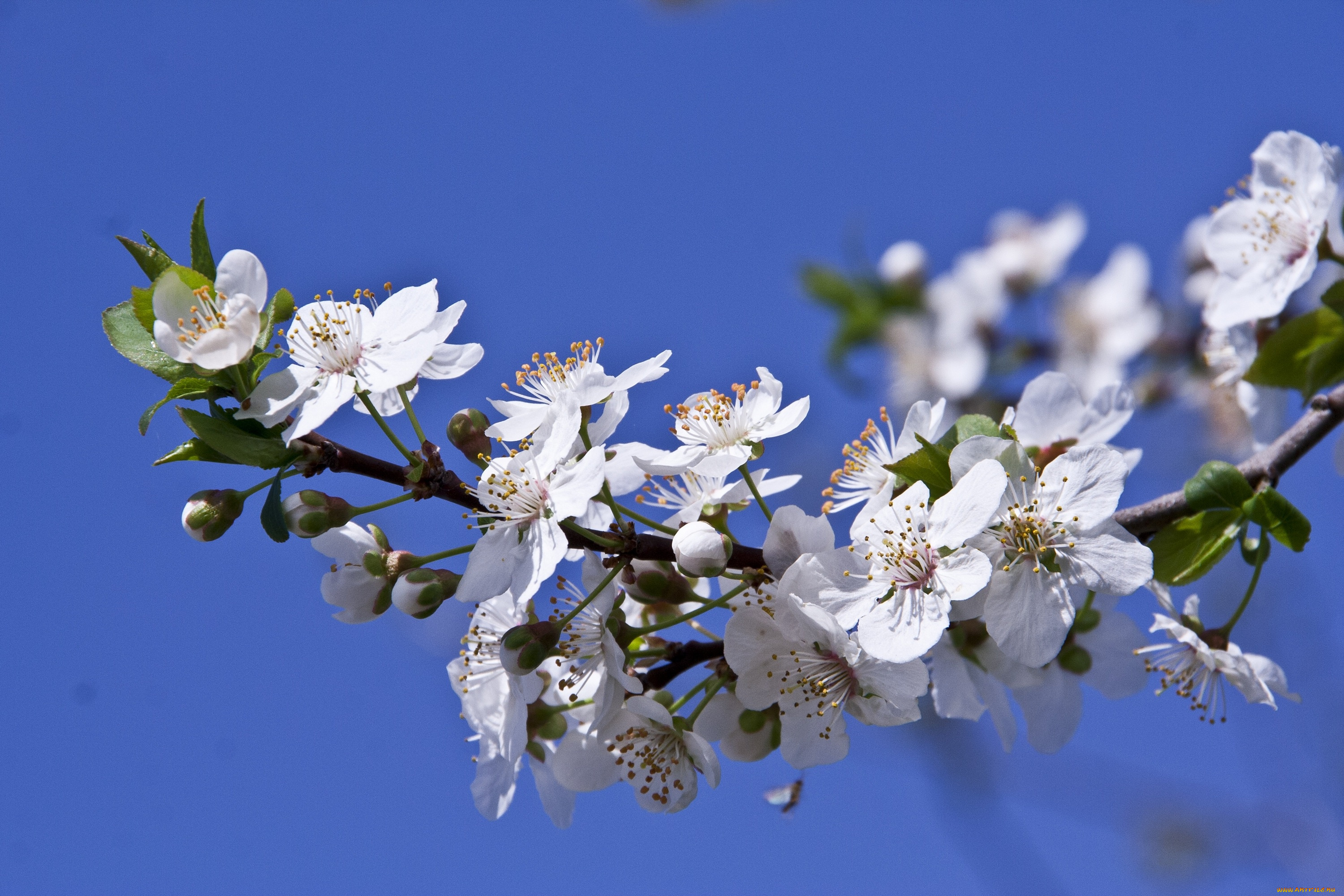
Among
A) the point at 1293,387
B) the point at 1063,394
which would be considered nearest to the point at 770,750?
the point at 1063,394

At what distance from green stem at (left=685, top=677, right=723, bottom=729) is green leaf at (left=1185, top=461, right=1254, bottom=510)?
2.96ft

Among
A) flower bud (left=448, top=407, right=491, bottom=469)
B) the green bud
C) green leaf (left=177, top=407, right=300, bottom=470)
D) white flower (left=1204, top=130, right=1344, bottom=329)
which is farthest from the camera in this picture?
white flower (left=1204, top=130, right=1344, bottom=329)

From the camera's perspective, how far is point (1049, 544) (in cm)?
174

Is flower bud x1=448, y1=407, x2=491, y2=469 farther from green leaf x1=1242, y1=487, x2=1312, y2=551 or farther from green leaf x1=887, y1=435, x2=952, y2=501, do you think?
green leaf x1=1242, y1=487, x2=1312, y2=551

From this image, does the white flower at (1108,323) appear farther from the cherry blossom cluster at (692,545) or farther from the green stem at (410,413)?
the green stem at (410,413)

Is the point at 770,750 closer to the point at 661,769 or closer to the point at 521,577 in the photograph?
the point at 661,769

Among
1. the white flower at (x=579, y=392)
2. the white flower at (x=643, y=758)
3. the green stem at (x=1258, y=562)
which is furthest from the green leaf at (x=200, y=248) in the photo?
the green stem at (x=1258, y=562)

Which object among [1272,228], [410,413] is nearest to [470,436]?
[410,413]

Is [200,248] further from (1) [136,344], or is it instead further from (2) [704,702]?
(2) [704,702]

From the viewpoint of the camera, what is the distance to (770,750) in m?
1.96

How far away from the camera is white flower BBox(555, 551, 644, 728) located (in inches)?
70.8

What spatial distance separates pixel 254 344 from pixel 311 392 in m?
0.12

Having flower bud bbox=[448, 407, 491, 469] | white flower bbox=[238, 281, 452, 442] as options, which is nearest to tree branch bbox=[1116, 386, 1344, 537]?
flower bud bbox=[448, 407, 491, 469]

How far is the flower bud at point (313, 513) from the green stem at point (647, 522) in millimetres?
471
